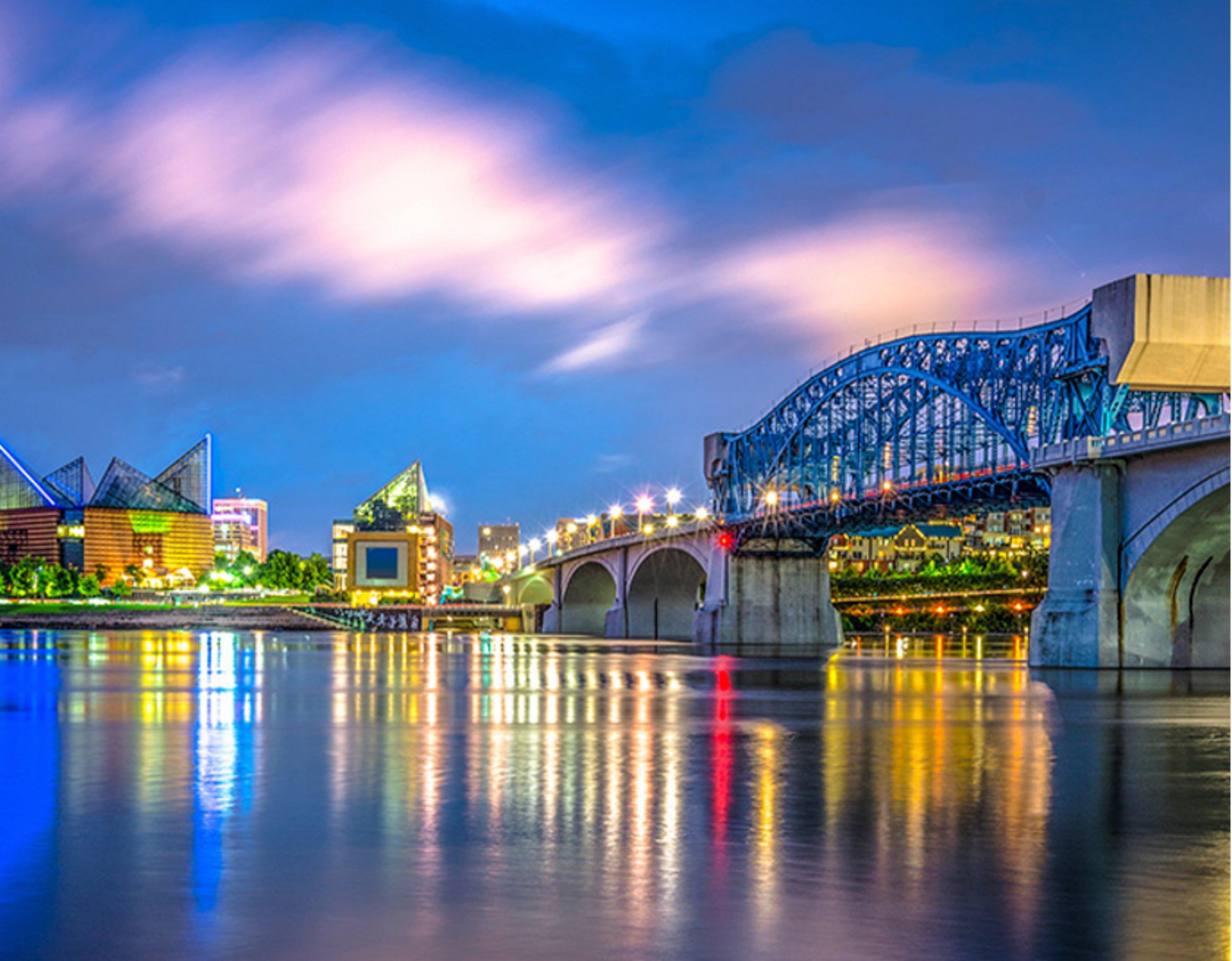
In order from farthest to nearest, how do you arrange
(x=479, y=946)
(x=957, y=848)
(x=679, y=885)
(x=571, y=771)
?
(x=571, y=771)
(x=957, y=848)
(x=679, y=885)
(x=479, y=946)

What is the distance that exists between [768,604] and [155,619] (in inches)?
2936

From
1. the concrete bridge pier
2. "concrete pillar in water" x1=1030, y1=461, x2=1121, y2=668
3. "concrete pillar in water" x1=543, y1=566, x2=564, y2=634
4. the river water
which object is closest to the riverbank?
"concrete pillar in water" x1=543, y1=566, x2=564, y2=634

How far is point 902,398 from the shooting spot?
362 feet

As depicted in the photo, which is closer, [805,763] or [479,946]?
[479,946]

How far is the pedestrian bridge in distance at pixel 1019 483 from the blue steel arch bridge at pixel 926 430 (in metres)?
0.19

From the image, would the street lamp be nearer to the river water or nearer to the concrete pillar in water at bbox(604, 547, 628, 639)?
the concrete pillar in water at bbox(604, 547, 628, 639)

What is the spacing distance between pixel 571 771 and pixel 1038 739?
12151 millimetres

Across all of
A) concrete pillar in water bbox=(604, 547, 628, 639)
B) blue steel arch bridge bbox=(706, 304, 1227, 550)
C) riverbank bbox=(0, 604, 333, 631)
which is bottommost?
riverbank bbox=(0, 604, 333, 631)

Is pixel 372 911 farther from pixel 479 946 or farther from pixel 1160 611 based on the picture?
pixel 1160 611

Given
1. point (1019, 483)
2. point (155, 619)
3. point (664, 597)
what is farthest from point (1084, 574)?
point (155, 619)

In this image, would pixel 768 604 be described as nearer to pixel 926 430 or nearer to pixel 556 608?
pixel 926 430

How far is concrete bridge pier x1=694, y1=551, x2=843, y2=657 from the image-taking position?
378 feet

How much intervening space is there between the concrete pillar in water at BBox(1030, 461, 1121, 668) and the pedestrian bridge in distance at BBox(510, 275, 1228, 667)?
75mm

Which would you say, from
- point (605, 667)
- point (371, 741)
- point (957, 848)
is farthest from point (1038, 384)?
point (957, 848)
